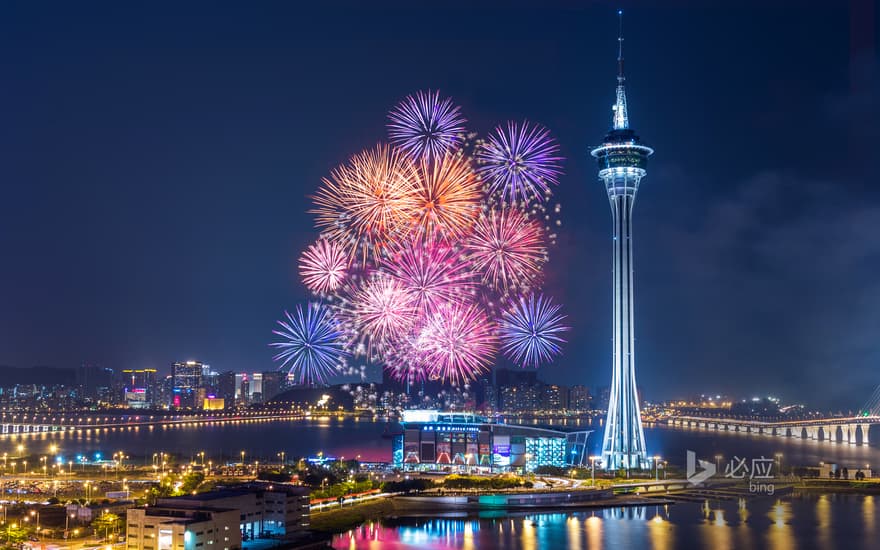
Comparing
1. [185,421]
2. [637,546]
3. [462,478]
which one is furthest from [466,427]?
[185,421]

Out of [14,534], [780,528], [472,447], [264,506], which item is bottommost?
[780,528]

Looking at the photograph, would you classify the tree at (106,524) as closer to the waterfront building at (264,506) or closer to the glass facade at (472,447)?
the waterfront building at (264,506)

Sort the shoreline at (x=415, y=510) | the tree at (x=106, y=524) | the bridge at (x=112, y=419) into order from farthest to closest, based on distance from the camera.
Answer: the bridge at (x=112, y=419) → the shoreline at (x=415, y=510) → the tree at (x=106, y=524)

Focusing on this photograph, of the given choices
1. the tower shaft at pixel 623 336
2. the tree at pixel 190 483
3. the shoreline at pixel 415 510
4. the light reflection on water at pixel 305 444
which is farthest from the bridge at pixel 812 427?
the tree at pixel 190 483

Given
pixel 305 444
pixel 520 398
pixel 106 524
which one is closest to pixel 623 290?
pixel 106 524

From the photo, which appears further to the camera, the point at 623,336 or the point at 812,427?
the point at 812,427

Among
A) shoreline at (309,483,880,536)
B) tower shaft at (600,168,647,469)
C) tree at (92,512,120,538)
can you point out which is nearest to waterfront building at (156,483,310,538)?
shoreline at (309,483,880,536)

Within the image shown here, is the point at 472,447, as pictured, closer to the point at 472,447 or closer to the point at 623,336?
the point at 472,447
